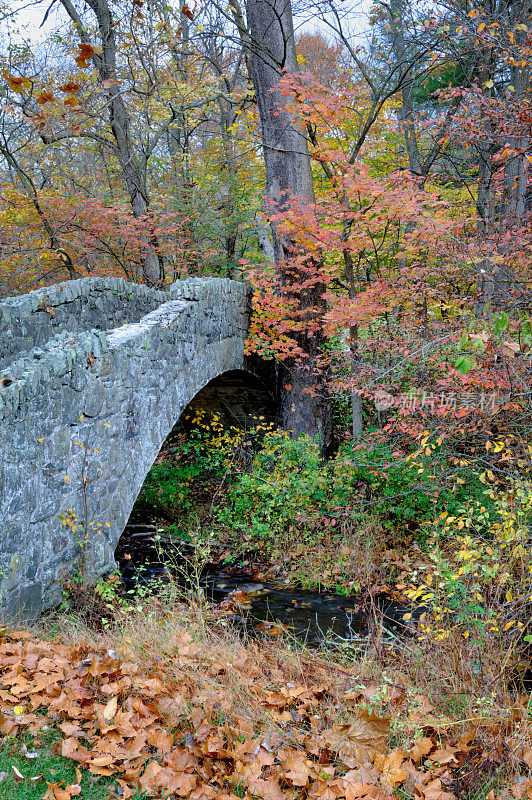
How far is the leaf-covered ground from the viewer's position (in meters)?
2.20

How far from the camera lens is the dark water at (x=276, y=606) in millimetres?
4852

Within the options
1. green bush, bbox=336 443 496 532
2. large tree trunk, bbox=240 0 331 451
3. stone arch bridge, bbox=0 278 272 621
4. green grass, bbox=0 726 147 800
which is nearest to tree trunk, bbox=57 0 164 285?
large tree trunk, bbox=240 0 331 451

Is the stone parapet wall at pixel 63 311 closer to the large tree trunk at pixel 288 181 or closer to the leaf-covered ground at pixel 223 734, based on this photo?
the large tree trunk at pixel 288 181

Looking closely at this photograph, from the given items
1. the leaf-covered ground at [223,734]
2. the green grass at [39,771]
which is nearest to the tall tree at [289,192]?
the leaf-covered ground at [223,734]

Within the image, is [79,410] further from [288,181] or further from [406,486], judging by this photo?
[288,181]

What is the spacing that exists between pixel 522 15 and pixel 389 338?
3.96 metres

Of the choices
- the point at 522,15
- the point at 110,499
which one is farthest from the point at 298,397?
the point at 522,15

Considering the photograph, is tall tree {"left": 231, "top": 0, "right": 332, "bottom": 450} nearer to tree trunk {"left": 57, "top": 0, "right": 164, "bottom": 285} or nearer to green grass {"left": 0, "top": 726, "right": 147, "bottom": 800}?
tree trunk {"left": 57, "top": 0, "right": 164, "bottom": 285}

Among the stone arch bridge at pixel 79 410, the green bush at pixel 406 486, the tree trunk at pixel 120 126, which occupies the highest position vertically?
the tree trunk at pixel 120 126

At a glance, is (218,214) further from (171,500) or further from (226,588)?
(226,588)

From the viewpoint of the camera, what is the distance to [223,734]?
247 cm

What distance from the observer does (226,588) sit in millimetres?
6297

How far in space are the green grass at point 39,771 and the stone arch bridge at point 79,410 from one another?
132 cm

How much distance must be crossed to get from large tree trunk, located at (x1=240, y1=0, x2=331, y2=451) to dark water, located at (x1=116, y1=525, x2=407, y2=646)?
2574mm
